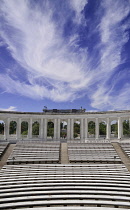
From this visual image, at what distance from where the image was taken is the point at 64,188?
20.3 meters

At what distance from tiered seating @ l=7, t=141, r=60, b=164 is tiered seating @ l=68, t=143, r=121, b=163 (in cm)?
369

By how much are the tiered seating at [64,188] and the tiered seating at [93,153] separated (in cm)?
500

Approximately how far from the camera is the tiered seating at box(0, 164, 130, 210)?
17281mm

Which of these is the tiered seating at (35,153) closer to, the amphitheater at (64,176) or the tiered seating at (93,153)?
the amphitheater at (64,176)

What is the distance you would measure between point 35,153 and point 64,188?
1702cm

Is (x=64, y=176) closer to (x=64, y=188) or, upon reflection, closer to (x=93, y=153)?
(x=64, y=188)

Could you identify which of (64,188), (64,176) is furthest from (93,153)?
(64,188)

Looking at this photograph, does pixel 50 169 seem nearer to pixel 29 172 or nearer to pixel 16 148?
pixel 29 172

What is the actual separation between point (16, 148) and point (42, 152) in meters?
6.51

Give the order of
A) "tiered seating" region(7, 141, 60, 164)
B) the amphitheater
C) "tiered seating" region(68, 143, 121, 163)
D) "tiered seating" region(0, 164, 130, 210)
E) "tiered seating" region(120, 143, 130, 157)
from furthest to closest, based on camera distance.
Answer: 1. "tiered seating" region(120, 143, 130, 157)
2. "tiered seating" region(68, 143, 121, 163)
3. "tiered seating" region(7, 141, 60, 164)
4. the amphitheater
5. "tiered seating" region(0, 164, 130, 210)

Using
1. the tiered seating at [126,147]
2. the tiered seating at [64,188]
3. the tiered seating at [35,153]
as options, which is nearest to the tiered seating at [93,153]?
the tiered seating at [126,147]

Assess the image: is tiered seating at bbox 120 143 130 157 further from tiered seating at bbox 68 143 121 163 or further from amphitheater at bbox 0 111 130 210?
tiered seating at bbox 68 143 121 163

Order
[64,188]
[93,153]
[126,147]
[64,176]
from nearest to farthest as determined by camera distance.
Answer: [64,188] < [64,176] < [93,153] < [126,147]

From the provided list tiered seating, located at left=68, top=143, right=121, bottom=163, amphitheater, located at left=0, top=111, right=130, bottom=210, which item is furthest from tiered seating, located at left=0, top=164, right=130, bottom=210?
tiered seating, located at left=68, top=143, right=121, bottom=163
